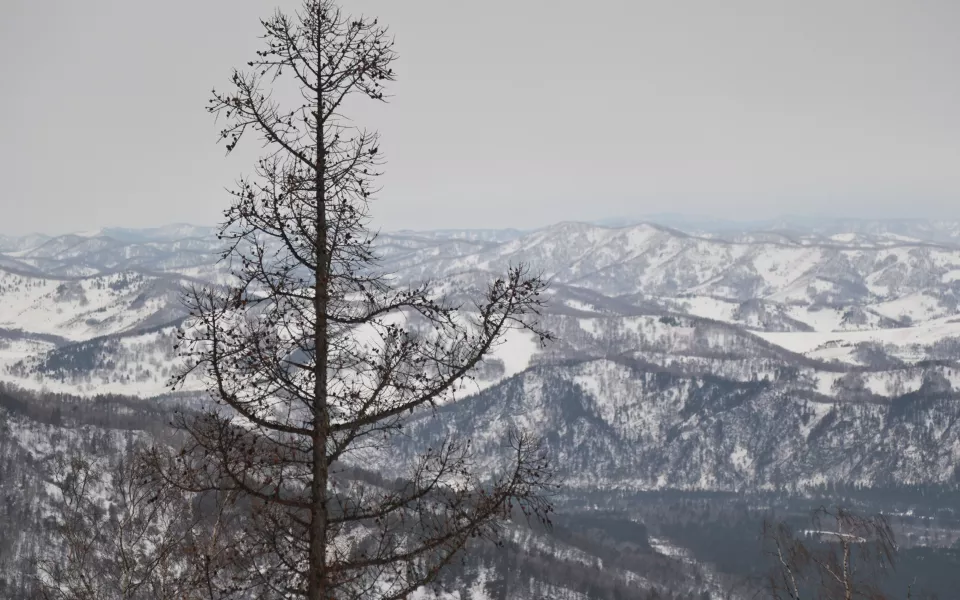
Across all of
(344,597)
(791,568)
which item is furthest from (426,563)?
(791,568)

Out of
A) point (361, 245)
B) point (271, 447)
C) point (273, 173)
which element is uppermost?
point (273, 173)

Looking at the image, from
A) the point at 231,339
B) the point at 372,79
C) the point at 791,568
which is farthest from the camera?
the point at 791,568

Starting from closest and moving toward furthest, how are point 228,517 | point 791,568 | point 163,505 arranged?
point 163,505, point 228,517, point 791,568

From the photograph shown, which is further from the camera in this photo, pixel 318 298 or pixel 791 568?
pixel 791 568

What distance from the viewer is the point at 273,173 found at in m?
15.3

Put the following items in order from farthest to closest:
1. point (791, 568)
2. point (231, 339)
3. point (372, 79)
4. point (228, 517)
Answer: point (791, 568) < point (228, 517) < point (372, 79) < point (231, 339)

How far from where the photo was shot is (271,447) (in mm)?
15148

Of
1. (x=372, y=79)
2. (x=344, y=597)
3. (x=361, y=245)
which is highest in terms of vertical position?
(x=372, y=79)

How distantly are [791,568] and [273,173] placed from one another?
18749 millimetres

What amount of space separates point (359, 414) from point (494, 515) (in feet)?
10.3

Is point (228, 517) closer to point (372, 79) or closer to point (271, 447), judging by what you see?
point (271, 447)

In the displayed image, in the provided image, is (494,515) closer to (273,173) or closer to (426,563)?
(426,563)

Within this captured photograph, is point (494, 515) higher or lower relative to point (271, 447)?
lower

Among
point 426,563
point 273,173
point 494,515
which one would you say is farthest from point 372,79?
point 426,563
